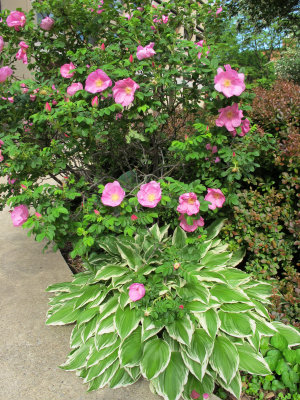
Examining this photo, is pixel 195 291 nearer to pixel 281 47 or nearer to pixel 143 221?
pixel 143 221

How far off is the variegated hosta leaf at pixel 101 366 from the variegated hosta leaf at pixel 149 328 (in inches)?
8.9

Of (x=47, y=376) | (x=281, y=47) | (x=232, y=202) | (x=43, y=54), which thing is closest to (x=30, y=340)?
(x=47, y=376)

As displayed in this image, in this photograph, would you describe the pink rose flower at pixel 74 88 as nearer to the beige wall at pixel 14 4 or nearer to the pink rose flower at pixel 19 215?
the pink rose flower at pixel 19 215

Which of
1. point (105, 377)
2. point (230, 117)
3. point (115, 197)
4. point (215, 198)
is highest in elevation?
point (230, 117)

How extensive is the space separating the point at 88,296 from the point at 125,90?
4.52ft

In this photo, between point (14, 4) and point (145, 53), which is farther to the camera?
A: point (14, 4)

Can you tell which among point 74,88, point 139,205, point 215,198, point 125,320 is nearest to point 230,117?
point 215,198

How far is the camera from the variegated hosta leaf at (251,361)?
1728 mm

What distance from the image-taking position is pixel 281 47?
13.0 metres

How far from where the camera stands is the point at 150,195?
5.90 ft

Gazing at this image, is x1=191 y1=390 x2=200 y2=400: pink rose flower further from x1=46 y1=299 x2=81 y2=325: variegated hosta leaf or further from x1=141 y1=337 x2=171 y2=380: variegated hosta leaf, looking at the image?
x1=46 y1=299 x2=81 y2=325: variegated hosta leaf

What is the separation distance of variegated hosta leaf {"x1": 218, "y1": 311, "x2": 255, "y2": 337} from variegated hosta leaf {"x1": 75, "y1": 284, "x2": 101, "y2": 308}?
2.74ft

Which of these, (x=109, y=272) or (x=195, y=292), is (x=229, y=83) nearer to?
(x=195, y=292)

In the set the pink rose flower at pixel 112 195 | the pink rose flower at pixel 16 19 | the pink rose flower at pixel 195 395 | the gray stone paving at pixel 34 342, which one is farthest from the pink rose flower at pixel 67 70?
the pink rose flower at pixel 195 395
